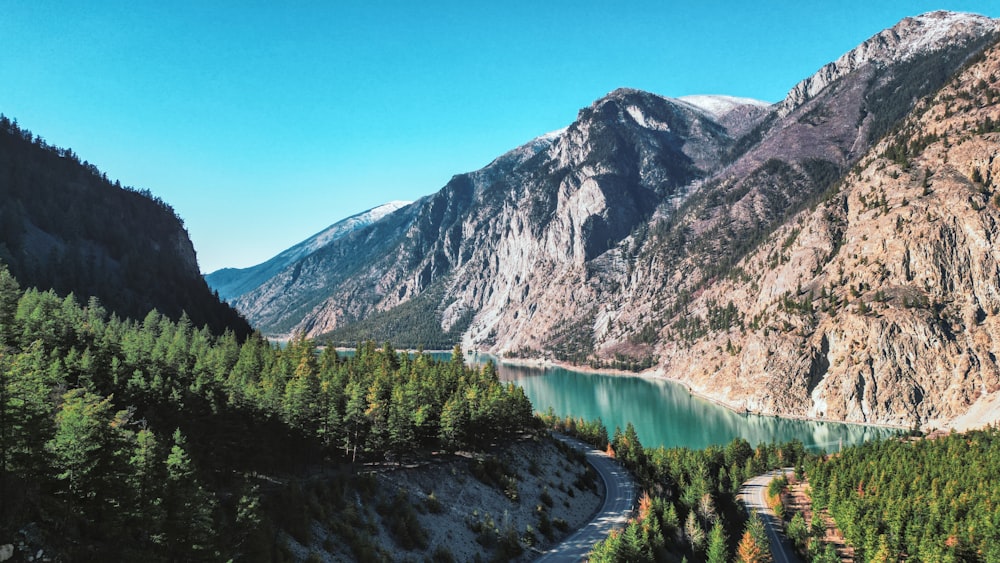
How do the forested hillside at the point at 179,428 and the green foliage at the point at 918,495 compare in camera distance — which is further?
the green foliage at the point at 918,495

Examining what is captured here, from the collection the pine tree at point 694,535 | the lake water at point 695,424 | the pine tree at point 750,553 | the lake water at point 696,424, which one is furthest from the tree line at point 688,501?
the lake water at point 695,424

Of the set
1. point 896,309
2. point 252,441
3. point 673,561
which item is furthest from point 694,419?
point 252,441

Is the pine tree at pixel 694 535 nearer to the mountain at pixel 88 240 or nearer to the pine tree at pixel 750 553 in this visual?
the pine tree at pixel 750 553

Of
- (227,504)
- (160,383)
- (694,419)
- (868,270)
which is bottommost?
(694,419)

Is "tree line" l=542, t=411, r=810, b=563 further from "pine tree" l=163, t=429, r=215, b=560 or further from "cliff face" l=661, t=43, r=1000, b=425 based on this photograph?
"cliff face" l=661, t=43, r=1000, b=425

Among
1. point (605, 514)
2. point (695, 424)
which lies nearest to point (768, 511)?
→ point (605, 514)

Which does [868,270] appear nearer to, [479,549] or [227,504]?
[479,549]

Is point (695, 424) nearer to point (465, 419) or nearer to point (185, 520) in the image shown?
point (465, 419)
